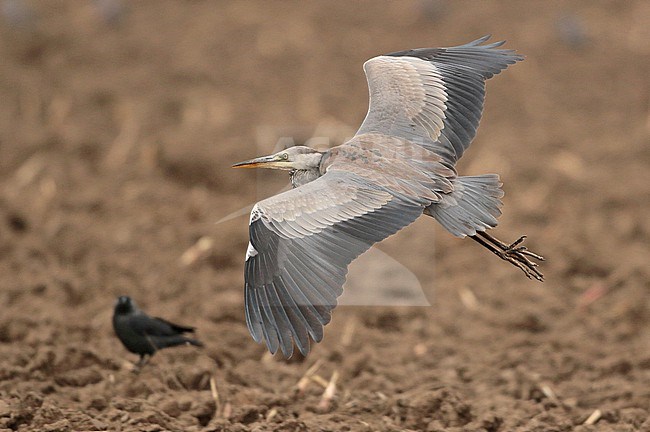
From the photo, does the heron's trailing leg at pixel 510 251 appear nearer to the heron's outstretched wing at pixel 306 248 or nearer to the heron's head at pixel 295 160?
the heron's outstretched wing at pixel 306 248

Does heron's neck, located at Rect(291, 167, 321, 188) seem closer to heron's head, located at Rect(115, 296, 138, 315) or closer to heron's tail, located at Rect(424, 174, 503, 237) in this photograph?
heron's tail, located at Rect(424, 174, 503, 237)

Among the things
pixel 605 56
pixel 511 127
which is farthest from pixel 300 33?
pixel 605 56

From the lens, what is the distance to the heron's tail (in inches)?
194

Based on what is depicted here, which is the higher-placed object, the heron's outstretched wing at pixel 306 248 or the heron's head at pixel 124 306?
the heron's outstretched wing at pixel 306 248

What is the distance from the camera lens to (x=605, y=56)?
14.0 m

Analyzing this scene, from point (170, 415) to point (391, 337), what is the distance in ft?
8.15

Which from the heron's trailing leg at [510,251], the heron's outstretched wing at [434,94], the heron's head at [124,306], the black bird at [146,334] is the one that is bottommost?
the black bird at [146,334]

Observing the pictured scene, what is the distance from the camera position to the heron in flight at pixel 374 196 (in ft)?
15.2

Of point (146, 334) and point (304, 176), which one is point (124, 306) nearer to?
point (146, 334)

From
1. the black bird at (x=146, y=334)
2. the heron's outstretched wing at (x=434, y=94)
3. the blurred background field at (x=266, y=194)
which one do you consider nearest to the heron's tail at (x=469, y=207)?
the heron's outstretched wing at (x=434, y=94)

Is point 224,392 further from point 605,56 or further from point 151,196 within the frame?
point 605,56

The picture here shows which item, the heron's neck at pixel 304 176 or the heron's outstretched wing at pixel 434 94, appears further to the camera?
the heron's outstretched wing at pixel 434 94

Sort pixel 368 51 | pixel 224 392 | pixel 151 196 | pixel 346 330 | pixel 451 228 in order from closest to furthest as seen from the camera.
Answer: pixel 451 228, pixel 224 392, pixel 346 330, pixel 151 196, pixel 368 51

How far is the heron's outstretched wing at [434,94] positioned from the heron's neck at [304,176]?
0.41 m
